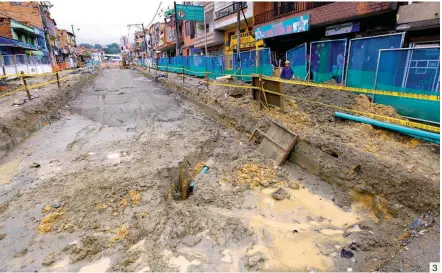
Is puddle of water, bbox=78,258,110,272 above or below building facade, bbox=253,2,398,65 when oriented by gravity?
below

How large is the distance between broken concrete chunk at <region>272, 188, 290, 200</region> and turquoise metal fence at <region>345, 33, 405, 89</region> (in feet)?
15.5

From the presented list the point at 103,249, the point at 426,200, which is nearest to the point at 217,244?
the point at 103,249

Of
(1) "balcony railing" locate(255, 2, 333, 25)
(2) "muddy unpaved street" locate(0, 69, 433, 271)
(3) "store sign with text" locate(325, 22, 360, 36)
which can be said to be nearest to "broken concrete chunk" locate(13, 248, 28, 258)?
(2) "muddy unpaved street" locate(0, 69, 433, 271)

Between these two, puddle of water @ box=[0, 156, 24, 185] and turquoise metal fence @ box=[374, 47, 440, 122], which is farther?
turquoise metal fence @ box=[374, 47, 440, 122]

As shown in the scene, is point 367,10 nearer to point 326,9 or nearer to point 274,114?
point 326,9

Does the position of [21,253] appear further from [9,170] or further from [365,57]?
[365,57]

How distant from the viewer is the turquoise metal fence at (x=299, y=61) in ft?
35.0

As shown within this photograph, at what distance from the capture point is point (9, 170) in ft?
18.2

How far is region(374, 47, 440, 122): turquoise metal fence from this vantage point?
549cm

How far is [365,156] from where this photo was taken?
451 centimetres

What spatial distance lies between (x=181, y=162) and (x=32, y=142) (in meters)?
5.03

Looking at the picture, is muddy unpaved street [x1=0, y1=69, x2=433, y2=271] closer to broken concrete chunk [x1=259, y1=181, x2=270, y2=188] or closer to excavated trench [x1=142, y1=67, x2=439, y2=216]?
broken concrete chunk [x1=259, y1=181, x2=270, y2=188]

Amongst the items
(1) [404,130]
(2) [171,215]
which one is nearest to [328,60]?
(1) [404,130]

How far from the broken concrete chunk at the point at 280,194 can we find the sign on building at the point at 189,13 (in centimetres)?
1843
